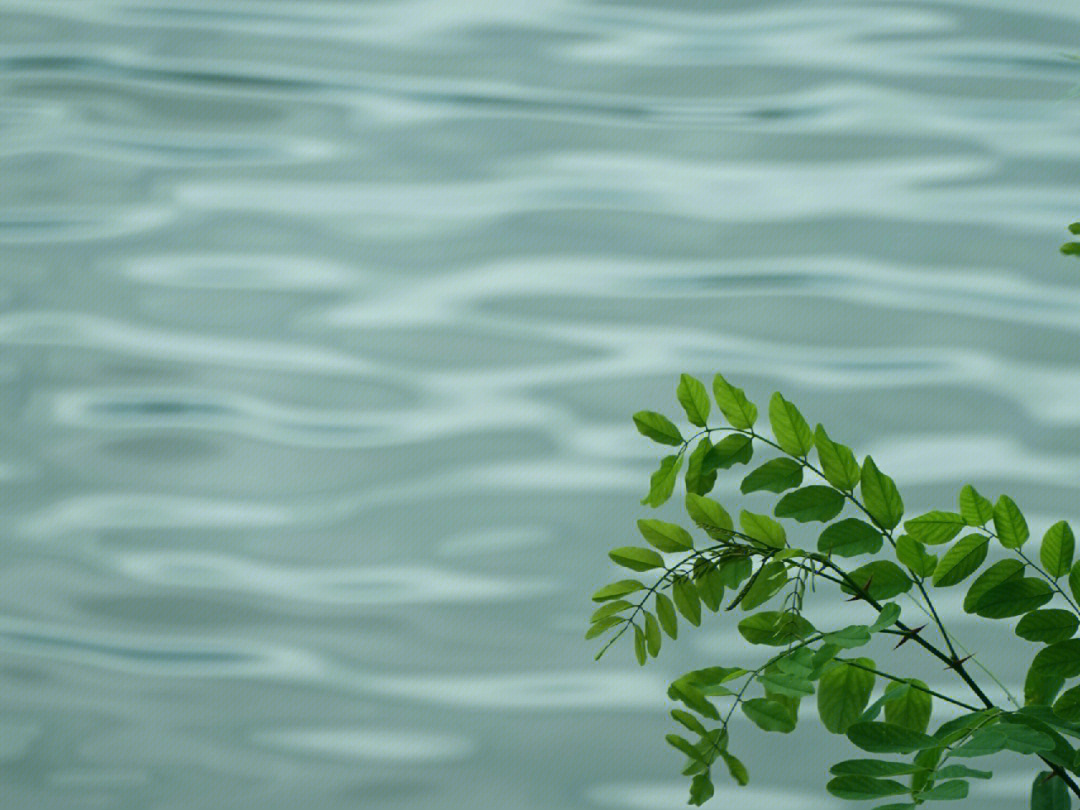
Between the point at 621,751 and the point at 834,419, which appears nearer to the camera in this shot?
the point at 621,751

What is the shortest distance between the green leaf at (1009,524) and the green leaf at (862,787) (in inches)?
5.2

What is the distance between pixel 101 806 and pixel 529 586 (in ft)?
1.76

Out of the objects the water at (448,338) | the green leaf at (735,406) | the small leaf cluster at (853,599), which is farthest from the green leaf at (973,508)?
the water at (448,338)

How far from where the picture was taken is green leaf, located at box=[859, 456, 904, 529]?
0.70 meters

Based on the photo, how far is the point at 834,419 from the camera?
1773 millimetres

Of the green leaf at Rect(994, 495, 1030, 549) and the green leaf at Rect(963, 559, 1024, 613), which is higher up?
the green leaf at Rect(994, 495, 1030, 549)

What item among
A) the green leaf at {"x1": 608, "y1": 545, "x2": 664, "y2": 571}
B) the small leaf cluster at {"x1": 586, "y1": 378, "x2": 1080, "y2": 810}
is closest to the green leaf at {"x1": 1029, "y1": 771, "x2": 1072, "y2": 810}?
the small leaf cluster at {"x1": 586, "y1": 378, "x2": 1080, "y2": 810}

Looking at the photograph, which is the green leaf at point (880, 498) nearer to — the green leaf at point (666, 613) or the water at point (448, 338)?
the green leaf at point (666, 613)

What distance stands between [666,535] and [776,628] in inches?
3.0

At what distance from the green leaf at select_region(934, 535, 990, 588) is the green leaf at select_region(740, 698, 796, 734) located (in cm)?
10

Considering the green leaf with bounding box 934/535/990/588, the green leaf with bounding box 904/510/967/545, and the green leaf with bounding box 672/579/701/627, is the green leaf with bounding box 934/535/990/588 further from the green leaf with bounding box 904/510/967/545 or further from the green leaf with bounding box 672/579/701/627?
the green leaf with bounding box 672/579/701/627

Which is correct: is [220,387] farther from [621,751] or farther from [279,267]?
[621,751]

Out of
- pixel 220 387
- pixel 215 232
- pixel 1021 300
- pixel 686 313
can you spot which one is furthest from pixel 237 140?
pixel 1021 300

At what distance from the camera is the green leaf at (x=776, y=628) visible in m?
0.70
